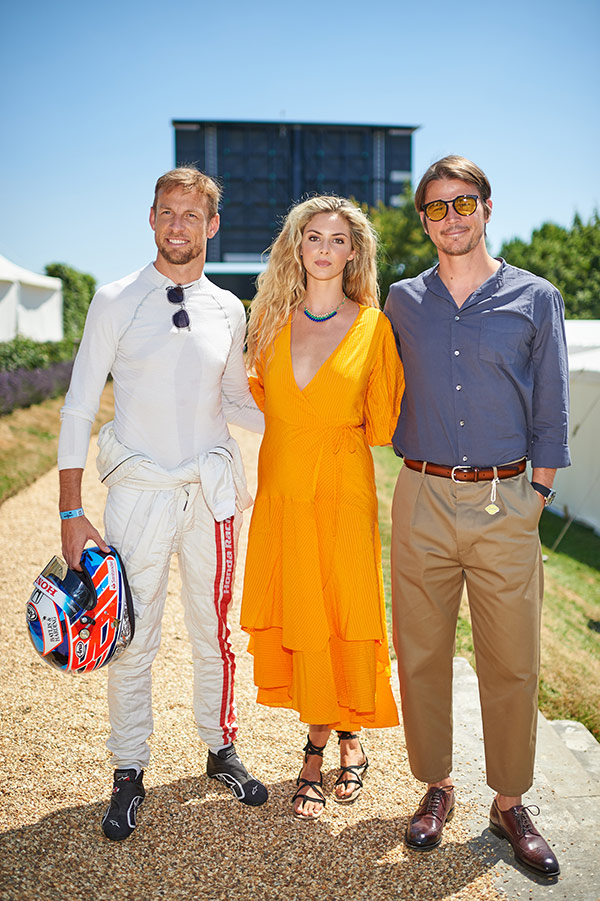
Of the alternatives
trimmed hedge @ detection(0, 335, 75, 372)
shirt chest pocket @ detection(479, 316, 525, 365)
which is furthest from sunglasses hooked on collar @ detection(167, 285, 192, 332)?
trimmed hedge @ detection(0, 335, 75, 372)

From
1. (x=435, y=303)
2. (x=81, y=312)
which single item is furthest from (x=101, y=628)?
(x=81, y=312)

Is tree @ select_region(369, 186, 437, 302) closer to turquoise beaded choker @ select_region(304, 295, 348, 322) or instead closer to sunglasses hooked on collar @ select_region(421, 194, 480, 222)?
turquoise beaded choker @ select_region(304, 295, 348, 322)

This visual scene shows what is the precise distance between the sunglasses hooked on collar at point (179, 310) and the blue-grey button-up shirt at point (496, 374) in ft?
3.04

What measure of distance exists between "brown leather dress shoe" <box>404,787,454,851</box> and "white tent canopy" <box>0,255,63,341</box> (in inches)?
681

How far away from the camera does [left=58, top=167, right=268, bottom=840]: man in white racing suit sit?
2.83m

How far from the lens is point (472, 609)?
2.90 meters

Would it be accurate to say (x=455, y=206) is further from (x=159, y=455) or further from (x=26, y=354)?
(x=26, y=354)

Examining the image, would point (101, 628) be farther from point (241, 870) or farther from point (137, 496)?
point (241, 870)

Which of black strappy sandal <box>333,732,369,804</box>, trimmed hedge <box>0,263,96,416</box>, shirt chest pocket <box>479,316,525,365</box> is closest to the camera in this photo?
shirt chest pocket <box>479,316,525,365</box>

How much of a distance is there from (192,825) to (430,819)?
944mm

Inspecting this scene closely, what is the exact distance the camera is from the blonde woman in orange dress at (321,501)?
2832 mm

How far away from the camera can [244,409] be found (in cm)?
327

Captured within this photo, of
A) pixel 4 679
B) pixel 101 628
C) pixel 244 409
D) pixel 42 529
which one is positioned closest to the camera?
pixel 101 628

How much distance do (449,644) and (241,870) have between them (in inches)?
45.2
